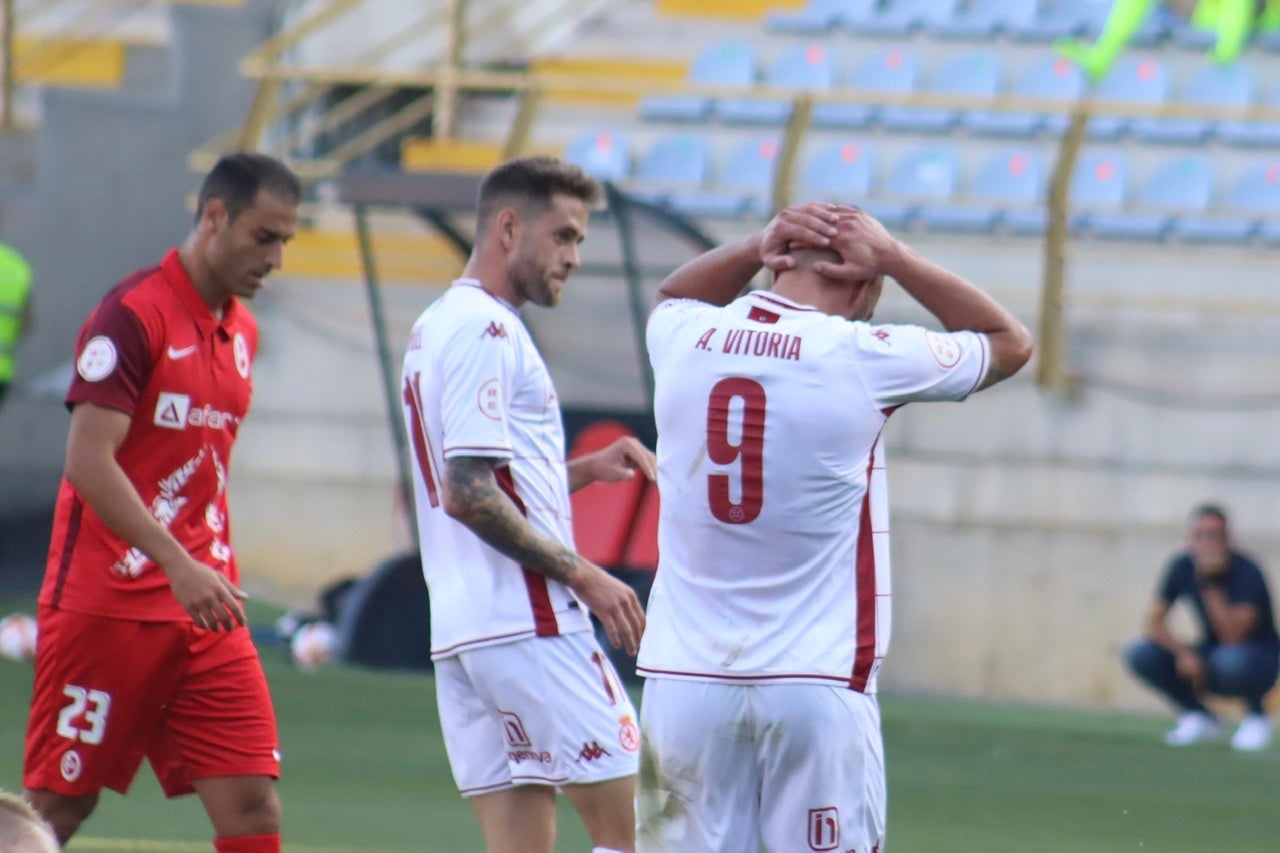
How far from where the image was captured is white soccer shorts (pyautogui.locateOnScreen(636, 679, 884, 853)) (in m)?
4.13

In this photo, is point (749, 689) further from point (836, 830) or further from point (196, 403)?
point (196, 403)

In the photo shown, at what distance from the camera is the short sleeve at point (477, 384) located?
192 inches

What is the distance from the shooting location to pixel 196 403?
5.23 m

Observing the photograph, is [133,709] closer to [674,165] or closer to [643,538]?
[643,538]

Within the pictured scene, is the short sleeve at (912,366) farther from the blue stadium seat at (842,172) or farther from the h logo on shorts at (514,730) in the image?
the blue stadium seat at (842,172)

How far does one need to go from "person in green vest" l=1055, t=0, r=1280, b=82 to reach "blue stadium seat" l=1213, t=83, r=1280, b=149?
0.81 metres

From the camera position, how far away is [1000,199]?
568 inches

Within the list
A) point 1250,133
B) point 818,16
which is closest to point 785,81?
point 818,16

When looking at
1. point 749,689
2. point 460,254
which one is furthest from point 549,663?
point 460,254

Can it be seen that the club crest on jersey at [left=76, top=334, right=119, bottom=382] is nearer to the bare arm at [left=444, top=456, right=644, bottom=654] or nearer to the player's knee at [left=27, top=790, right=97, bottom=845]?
the bare arm at [left=444, top=456, right=644, bottom=654]

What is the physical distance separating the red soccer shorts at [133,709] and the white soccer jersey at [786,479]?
4.75ft

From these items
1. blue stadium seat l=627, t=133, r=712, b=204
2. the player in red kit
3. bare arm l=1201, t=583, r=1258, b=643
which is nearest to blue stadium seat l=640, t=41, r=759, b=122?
blue stadium seat l=627, t=133, r=712, b=204

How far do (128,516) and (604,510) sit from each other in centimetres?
801

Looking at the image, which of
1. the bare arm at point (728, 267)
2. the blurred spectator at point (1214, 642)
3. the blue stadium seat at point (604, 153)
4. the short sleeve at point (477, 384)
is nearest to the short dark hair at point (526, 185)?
the short sleeve at point (477, 384)
